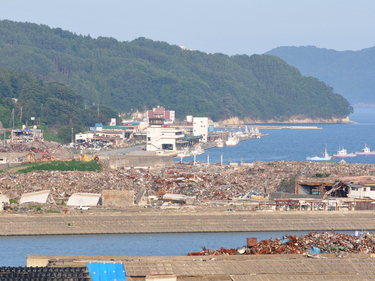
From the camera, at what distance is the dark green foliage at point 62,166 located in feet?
140

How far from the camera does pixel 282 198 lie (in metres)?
32.9

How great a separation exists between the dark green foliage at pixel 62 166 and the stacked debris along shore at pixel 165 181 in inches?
79.5

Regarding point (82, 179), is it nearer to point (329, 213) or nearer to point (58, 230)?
point (58, 230)

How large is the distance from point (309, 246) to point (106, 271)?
532 cm

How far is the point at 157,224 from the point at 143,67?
154 metres

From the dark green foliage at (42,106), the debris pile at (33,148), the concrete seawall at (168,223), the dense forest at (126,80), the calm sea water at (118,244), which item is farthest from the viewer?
the dense forest at (126,80)

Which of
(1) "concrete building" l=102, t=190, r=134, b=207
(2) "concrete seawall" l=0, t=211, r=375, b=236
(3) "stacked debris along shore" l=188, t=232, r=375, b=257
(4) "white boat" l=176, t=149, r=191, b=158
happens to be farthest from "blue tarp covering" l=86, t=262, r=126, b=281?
(4) "white boat" l=176, t=149, r=191, b=158

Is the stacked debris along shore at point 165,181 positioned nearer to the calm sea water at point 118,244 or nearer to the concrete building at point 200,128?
the calm sea water at point 118,244

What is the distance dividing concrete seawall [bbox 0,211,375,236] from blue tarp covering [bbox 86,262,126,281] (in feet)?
35.0

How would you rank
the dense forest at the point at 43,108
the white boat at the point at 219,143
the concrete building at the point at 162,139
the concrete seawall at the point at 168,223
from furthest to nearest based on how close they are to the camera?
1. the white boat at the point at 219,143
2. the dense forest at the point at 43,108
3. the concrete building at the point at 162,139
4. the concrete seawall at the point at 168,223

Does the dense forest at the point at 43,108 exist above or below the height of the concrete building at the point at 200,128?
above

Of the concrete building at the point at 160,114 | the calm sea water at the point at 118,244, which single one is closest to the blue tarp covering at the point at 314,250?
the calm sea water at the point at 118,244

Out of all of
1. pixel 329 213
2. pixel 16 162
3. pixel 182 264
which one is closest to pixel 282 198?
pixel 329 213

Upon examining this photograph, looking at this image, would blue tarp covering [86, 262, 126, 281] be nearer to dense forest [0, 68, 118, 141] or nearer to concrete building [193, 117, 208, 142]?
dense forest [0, 68, 118, 141]
